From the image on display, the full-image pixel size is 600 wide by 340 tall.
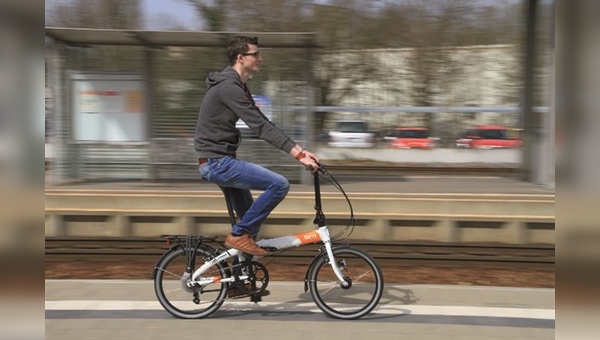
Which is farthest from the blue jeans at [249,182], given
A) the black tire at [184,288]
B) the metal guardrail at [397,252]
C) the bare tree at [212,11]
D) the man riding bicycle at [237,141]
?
the bare tree at [212,11]

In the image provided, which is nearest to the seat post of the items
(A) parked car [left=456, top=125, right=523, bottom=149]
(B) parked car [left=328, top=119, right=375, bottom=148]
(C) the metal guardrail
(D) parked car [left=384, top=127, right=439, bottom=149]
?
(C) the metal guardrail

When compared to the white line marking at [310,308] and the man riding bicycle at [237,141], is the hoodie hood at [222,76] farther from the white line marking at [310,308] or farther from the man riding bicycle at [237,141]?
the white line marking at [310,308]

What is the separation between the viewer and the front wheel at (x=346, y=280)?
462cm

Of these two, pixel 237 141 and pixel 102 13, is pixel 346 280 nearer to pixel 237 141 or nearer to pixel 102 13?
pixel 237 141

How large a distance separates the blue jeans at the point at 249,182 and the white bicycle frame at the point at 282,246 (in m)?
0.18

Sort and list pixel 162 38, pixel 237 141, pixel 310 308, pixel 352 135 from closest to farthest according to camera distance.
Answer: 1. pixel 237 141
2. pixel 310 308
3. pixel 162 38
4. pixel 352 135

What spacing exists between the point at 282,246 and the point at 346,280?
22.1 inches

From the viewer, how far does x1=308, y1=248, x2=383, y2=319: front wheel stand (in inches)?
182

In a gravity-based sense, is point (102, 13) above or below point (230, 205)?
above

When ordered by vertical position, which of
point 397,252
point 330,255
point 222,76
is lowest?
point 397,252

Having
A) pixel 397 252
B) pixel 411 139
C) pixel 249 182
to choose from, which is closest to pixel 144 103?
pixel 411 139

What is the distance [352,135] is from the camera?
40.1ft

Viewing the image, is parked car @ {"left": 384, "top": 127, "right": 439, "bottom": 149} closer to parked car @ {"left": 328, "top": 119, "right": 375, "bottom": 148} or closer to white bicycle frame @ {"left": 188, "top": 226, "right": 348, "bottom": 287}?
parked car @ {"left": 328, "top": 119, "right": 375, "bottom": 148}

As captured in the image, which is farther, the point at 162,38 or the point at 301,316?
the point at 162,38
